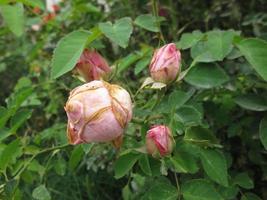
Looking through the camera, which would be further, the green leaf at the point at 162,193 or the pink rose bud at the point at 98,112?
the green leaf at the point at 162,193

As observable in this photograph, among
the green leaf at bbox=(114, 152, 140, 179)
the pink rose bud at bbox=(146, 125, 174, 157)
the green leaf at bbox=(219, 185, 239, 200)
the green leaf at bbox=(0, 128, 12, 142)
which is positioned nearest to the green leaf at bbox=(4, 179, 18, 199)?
the green leaf at bbox=(0, 128, 12, 142)

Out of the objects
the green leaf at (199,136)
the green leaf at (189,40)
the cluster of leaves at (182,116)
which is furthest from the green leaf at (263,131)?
the green leaf at (189,40)

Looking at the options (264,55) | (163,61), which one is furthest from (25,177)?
(264,55)

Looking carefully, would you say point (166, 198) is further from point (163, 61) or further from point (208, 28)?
point (208, 28)

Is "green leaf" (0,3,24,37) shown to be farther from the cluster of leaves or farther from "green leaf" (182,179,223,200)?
"green leaf" (182,179,223,200)

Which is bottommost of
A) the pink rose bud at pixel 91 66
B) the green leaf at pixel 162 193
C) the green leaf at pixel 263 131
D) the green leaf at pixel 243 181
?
the green leaf at pixel 243 181

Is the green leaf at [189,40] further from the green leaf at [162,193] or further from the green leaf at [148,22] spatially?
the green leaf at [162,193]
